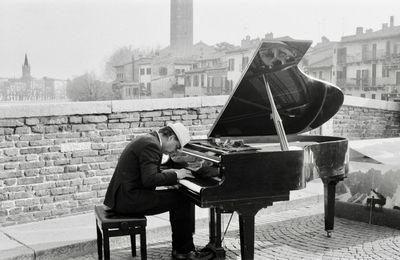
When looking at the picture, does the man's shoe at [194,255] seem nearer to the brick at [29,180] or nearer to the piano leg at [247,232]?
the piano leg at [247,232]

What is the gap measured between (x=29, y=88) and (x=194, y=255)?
15206mm

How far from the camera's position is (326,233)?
22.2ft

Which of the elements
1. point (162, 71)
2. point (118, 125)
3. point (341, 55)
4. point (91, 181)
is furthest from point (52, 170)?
point (162, 71)

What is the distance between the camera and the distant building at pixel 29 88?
15.9 meters

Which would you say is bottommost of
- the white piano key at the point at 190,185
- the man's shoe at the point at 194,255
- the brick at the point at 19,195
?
the man's shoe at the point at 194,255

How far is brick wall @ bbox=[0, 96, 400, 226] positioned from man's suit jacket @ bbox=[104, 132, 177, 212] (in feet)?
7.78

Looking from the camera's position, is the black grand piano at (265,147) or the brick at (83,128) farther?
the brick at (83,128)

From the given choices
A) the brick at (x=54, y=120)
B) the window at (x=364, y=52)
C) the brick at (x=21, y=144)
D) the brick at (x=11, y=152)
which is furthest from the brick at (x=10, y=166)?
the window at (x=364, y=52)

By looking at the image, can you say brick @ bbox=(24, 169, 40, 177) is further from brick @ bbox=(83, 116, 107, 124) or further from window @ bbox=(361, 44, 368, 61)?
window @ bbox=(361, 44, 368, 61)

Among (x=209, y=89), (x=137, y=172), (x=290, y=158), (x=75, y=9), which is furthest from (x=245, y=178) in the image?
(x=75, y=9)

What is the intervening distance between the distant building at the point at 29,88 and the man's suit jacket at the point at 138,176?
10.3 meters

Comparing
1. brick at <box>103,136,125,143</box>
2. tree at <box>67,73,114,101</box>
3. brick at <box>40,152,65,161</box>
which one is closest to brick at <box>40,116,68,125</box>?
brick at <box>40,152,65,161</box>

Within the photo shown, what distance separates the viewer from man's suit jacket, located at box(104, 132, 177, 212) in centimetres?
512

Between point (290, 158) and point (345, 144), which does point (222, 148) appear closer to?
point (290, 158)
